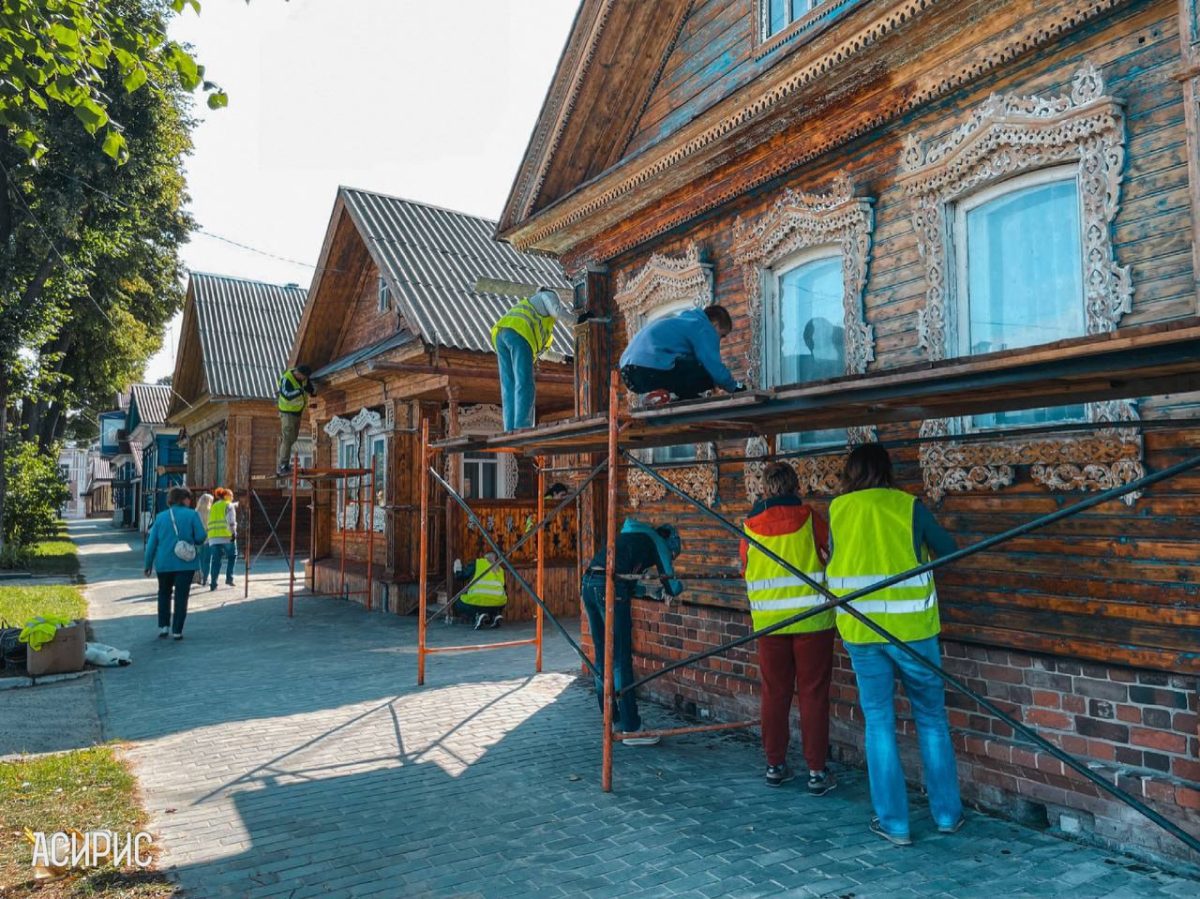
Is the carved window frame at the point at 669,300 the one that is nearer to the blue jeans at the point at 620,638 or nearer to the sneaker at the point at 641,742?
the blue jeans at the point at 620,638

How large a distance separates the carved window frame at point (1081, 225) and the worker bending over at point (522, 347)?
3.31m

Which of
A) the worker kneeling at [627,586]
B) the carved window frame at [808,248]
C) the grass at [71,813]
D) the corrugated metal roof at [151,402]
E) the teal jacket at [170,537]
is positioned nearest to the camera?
the grass at [71,813]

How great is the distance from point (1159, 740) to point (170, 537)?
33.2 ft

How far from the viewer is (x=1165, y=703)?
3.86 m

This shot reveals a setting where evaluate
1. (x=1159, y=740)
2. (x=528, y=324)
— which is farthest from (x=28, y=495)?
(x=1159, y=740)

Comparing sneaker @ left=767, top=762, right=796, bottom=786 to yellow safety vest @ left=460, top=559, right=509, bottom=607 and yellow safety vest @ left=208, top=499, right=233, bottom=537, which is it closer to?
yellow safety vest @ left=460, top=559, right=509, bottom=607

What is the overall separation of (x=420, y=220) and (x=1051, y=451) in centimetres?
1358

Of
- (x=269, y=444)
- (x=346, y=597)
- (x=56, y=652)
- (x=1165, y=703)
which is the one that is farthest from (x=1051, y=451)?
(x=269, y=444)

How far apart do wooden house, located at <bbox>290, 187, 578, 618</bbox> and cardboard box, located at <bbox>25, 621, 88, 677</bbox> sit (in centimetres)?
476

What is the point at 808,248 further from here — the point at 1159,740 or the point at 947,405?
the point at 1159,740

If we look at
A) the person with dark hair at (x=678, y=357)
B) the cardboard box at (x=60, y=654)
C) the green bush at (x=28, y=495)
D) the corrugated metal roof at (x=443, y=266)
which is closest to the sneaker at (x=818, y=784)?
the person with dark hair at (x=678, y=357)

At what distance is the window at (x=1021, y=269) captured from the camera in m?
4.40

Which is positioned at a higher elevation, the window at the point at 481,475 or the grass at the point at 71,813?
the window at the point at 481,475

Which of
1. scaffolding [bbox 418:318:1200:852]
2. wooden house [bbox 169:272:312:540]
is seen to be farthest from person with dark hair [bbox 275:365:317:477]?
scaffolding [bbox 418:318:1200:852]
